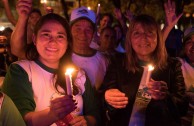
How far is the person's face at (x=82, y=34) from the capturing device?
4.35 metres

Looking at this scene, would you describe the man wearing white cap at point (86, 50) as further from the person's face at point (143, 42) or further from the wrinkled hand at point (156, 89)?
the wrinkled hand at point (156, 89)

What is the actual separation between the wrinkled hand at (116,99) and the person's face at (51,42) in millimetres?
658

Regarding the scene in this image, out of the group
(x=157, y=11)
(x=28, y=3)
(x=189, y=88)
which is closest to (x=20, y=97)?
(x=28, y=3)

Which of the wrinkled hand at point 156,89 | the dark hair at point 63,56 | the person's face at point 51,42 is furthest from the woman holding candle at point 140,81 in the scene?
the person's face at point 51,42

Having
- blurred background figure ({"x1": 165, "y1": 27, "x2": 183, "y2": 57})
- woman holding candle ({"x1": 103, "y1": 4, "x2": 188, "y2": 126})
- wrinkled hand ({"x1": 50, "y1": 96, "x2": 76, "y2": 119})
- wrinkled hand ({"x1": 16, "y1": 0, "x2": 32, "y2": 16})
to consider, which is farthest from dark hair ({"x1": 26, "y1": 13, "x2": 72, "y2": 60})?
blurred background figure ({"x1": 165, "y1": 27, "x2": 183, "y2": 57})

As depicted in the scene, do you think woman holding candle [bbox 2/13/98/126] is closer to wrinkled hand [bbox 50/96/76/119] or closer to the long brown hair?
wrinkled hand [bbox 50/96/76/119]

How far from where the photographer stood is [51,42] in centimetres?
305

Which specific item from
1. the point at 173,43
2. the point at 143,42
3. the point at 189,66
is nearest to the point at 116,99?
→ the point at 143,42

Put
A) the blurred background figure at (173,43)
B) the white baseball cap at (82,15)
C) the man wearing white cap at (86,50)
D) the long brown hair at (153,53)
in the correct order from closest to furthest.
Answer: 1. the long brown hair at (153,53)
2. the man wearing white cap at (86,50)
3. the white baseball cap at (82,15)
4. the blurred background figure at (173,43)

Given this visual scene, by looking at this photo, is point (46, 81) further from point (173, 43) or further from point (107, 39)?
point (173, 43)

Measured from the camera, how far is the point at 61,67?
3.23 metres

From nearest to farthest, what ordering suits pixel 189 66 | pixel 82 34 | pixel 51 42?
pixel 51 42
pixel 82 34
pixel 189 66

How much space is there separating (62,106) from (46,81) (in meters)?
0.64

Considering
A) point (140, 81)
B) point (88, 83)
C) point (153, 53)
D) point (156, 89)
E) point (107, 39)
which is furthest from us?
point (107, 39)
